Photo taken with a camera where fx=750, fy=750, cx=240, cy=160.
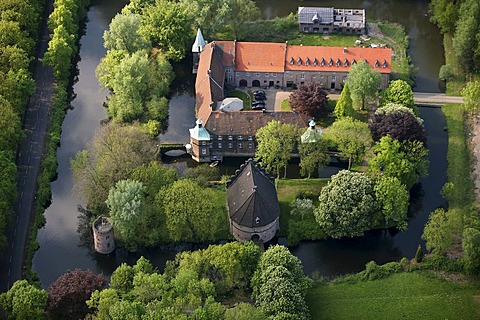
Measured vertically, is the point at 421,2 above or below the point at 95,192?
above

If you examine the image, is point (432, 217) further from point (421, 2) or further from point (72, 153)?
point (421, 2)

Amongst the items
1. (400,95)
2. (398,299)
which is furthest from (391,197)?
(400,95)

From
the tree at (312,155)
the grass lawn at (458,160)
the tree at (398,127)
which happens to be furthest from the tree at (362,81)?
the tree at (312,155)


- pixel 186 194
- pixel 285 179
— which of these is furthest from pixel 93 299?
pixel 285 179

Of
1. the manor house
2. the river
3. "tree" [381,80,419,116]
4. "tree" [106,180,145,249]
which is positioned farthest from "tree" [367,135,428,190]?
"tree" [106,180,145,249]

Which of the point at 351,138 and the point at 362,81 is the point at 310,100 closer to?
the point at 362,81

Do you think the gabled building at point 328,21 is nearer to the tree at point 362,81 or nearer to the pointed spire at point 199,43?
the pointed spire at point 199,43

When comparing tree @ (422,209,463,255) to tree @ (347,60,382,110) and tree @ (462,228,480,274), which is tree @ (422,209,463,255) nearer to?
tree @ (462,228,480,274)
